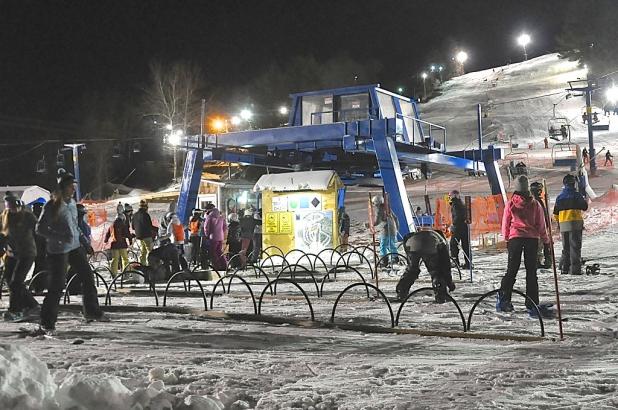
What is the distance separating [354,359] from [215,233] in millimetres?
9200

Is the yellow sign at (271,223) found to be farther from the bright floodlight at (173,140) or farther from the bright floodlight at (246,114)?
the bright floodlight at (246,114)

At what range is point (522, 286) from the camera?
11.0 m

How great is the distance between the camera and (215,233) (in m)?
14.6

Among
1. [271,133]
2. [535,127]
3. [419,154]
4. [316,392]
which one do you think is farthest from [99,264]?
[535,127]

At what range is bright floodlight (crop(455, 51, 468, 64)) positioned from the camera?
10244 cm

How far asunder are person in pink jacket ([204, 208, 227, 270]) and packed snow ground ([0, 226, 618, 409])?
5.57 metres

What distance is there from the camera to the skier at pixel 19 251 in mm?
7961

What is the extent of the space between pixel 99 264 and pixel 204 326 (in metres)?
13.2

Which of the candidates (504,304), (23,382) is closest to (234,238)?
(504,304)

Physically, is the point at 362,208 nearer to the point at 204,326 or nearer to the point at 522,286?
the point at 522,286

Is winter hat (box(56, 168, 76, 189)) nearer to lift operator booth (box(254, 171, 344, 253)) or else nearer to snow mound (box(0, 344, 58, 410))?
snow mound (box(0, 344, 58, 410))

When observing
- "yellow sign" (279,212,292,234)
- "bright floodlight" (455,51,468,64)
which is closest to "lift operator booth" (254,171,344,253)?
"yellow sign" (279,212,292,234)

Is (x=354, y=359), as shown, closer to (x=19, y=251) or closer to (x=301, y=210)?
(x=19, y=251)

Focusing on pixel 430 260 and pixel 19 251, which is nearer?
pixel 19 251
